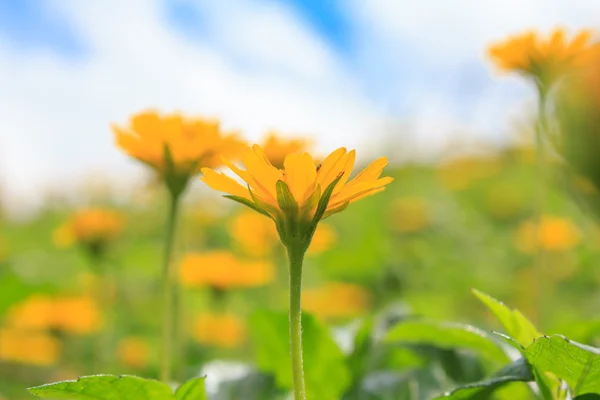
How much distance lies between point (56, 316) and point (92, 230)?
0.98 feet

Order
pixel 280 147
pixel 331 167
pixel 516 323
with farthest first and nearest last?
pixel 280 147 < pixel 516 323 < pixel 331 167

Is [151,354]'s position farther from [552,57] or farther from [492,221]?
[492,221]

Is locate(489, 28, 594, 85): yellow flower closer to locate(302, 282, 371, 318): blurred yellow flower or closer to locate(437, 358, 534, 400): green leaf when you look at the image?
locate(437, 358, 534, 400): green leaf

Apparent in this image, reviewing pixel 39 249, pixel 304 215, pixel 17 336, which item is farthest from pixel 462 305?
pixel 39 249

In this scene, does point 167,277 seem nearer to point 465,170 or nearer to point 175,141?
point 175,141

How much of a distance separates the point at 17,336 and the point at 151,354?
419 millimetres

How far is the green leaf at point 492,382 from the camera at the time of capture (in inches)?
27.0

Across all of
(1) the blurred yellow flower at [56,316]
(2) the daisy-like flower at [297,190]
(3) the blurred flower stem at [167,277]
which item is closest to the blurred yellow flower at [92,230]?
(1) the blurred yellow flower at [56,316]

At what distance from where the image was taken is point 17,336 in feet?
7.10

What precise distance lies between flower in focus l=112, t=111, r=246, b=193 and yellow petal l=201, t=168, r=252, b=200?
0.32 m

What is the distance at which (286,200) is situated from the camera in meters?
0.65

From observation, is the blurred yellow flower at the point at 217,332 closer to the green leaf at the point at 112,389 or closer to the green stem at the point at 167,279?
the green stem at the point at 167,279

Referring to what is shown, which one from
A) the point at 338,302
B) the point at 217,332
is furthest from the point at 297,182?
the point at 338,302

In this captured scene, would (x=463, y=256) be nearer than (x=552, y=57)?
No
